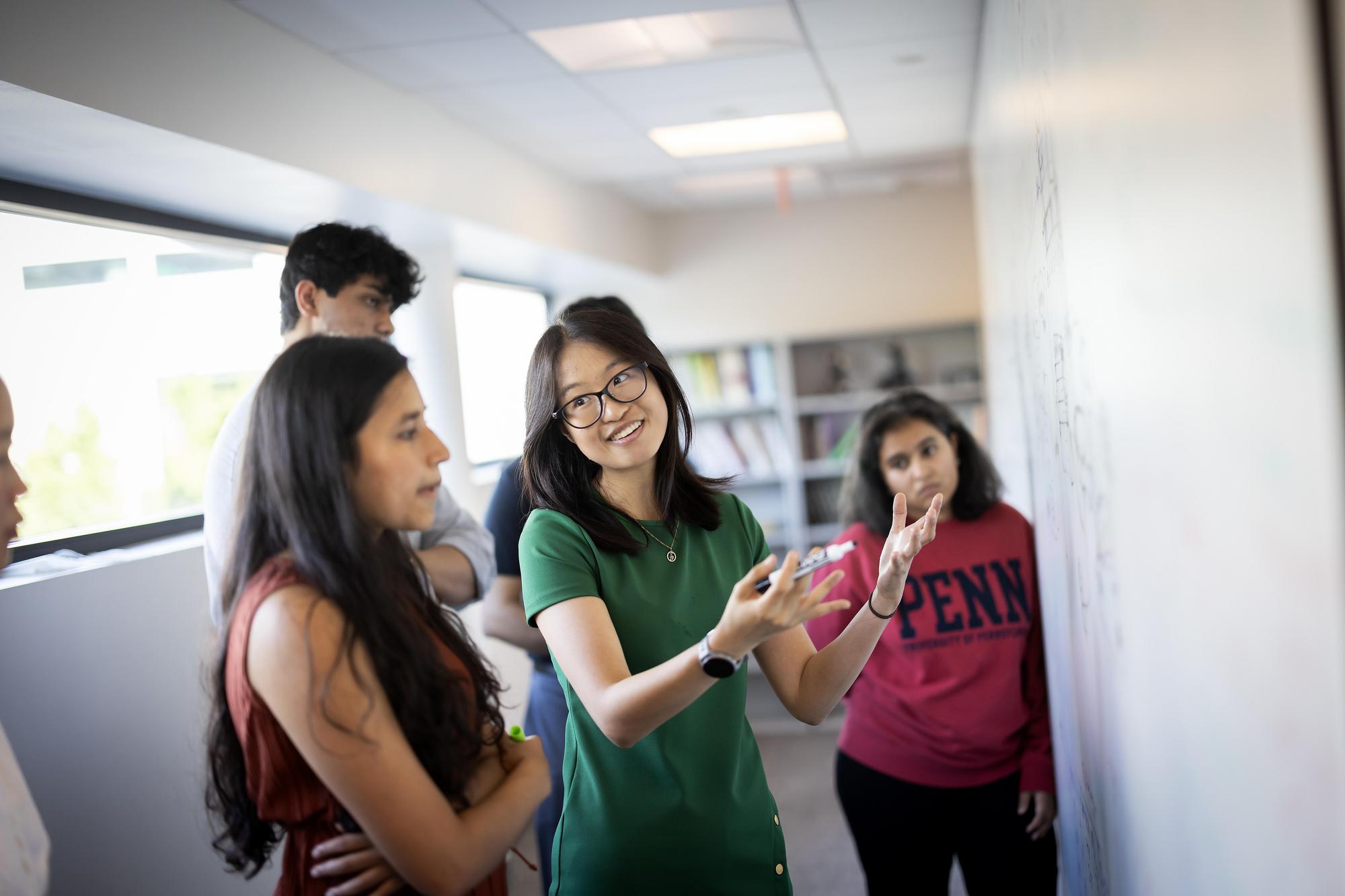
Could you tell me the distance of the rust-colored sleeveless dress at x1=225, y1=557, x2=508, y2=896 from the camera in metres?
1.15

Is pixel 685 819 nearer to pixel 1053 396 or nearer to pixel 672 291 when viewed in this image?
pixel 1053 396

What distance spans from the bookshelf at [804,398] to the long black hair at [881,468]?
3468 mm

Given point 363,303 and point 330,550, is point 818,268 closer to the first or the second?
point 363,303

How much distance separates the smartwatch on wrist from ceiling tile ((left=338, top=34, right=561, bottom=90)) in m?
2.26

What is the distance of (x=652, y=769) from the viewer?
4.71ft

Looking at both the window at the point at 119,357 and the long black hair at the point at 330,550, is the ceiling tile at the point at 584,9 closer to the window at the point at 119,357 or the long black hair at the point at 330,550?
the window at the point at 119,357

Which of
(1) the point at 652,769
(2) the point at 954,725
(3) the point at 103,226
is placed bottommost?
(2) the point at 954,725

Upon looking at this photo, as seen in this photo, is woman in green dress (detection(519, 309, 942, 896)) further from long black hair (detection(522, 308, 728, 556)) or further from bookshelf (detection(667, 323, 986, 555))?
bookshelf (detection(667, 323, 986, 555))

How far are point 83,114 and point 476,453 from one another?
3249 millimetres

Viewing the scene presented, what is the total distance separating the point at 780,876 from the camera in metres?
1.51

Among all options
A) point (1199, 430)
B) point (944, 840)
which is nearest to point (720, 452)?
point (944, 840)

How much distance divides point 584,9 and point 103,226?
1455 millimetres

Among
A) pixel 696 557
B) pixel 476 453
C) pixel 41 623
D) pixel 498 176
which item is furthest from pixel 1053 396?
pixel 476 453

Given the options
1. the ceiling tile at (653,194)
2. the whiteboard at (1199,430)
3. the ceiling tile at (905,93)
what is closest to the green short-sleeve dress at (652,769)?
the whiteboard at (1199,430)
